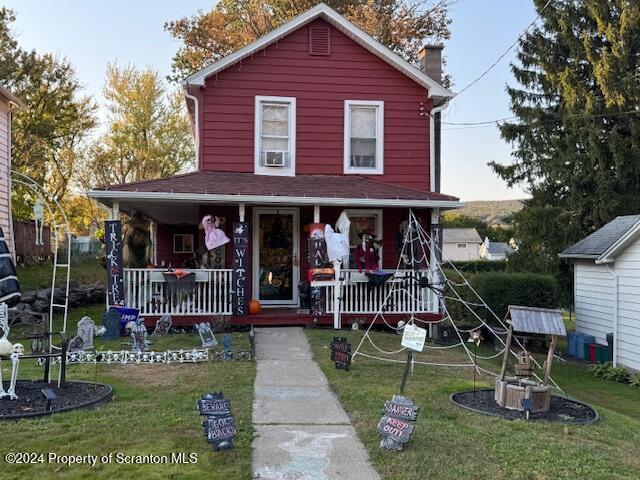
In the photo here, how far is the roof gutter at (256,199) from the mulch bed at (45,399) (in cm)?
467

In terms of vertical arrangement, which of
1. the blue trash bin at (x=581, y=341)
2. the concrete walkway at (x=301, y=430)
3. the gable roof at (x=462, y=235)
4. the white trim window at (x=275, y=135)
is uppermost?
the white trim window at (x=275, y=135)

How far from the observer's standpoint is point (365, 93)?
13547mm

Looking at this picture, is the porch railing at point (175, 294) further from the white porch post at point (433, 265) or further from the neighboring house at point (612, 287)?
the neighboring house at point (612, 287)

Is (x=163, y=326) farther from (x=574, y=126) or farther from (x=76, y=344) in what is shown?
(x=574, y=126)

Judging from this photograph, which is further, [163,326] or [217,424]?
[163,326]

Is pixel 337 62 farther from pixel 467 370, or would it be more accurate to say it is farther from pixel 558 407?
pixel 558 407

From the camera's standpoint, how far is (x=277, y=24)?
2642 centimetres

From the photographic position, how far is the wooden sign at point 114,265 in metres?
10.9

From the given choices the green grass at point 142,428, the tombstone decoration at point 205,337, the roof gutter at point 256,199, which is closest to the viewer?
the green grass at point 142,428

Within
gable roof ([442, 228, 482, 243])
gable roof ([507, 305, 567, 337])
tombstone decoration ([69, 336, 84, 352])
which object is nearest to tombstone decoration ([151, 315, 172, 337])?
tombstone decoration ([69, 336, 84, 352])

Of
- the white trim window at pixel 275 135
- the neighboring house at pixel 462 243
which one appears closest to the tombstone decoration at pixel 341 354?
the white trim window at pixel 275 135

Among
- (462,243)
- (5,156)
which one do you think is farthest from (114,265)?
(462,243)

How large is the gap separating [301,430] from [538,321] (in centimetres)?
318

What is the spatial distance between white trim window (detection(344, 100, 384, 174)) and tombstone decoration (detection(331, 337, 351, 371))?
6053 mm
